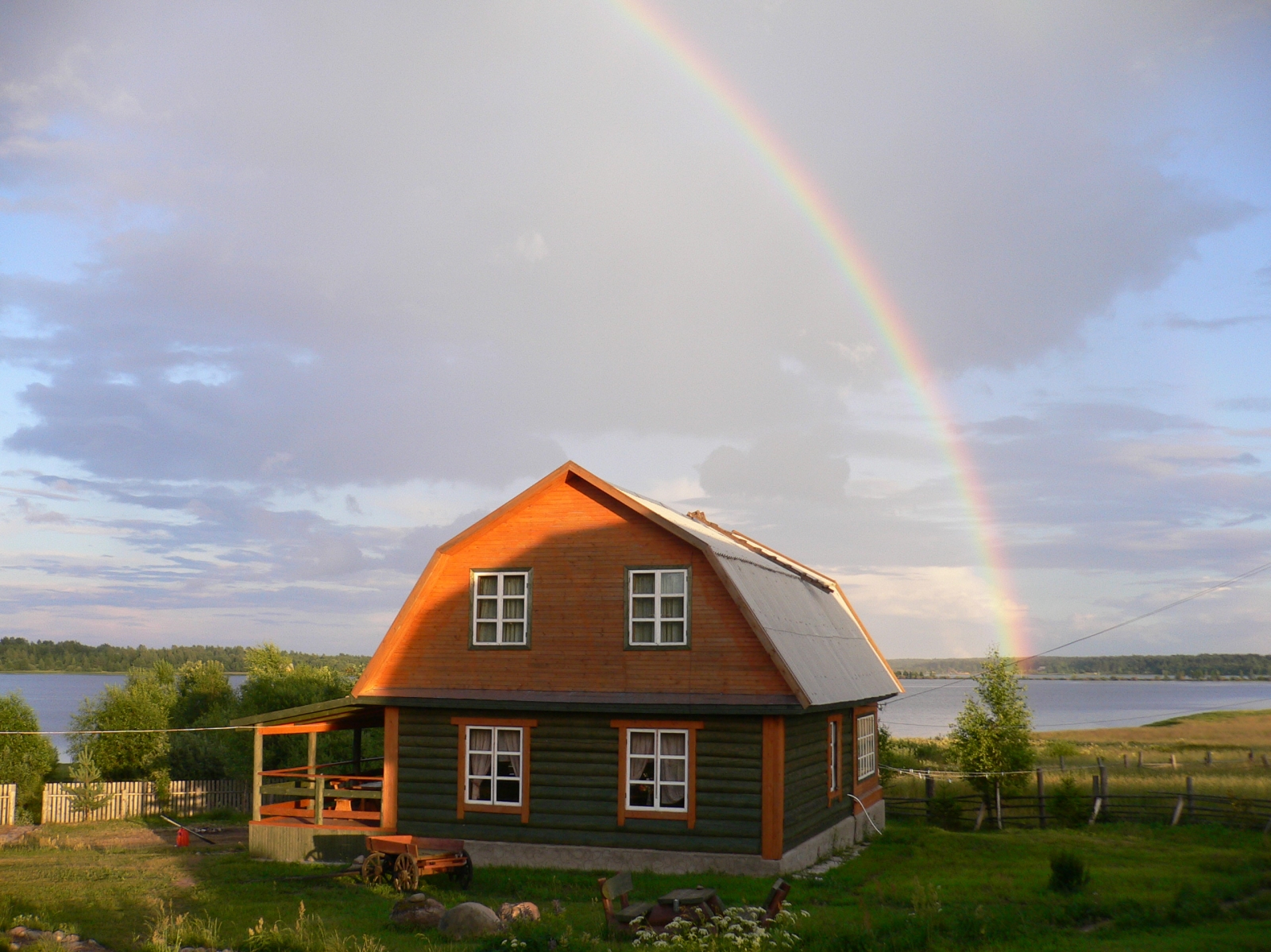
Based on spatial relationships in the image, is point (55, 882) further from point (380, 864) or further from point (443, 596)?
point (443, 596)

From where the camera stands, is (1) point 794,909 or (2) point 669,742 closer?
(1) point 794,909

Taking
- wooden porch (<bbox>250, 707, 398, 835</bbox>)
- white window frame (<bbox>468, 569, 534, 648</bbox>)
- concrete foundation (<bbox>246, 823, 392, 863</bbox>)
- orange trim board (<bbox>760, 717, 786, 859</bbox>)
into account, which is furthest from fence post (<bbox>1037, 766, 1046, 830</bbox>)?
concrete foundation (<bbox>246, 823, 392, 863</bbox>)

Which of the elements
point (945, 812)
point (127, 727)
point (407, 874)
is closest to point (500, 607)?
point (407, 874)

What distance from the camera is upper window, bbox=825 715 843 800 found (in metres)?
23.2

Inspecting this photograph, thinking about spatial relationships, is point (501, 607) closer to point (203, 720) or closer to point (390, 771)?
point (390, 771)

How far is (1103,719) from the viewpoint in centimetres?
13938

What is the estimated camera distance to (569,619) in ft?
69.5

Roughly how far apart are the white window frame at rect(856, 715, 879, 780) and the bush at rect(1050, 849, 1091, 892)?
10167 millimetres

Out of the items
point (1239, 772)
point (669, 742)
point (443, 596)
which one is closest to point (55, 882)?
point (443, 596)

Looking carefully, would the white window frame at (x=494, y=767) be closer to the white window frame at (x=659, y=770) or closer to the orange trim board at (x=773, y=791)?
the white window frame at (x=659, y=770)

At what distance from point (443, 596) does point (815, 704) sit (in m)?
8.75

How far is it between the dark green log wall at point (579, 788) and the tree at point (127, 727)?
17555mm

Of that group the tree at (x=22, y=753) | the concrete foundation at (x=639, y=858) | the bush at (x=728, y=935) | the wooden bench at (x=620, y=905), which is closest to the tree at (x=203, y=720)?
the tree at (x=22, y=753)

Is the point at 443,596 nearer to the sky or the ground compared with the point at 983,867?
nearer to the sky
